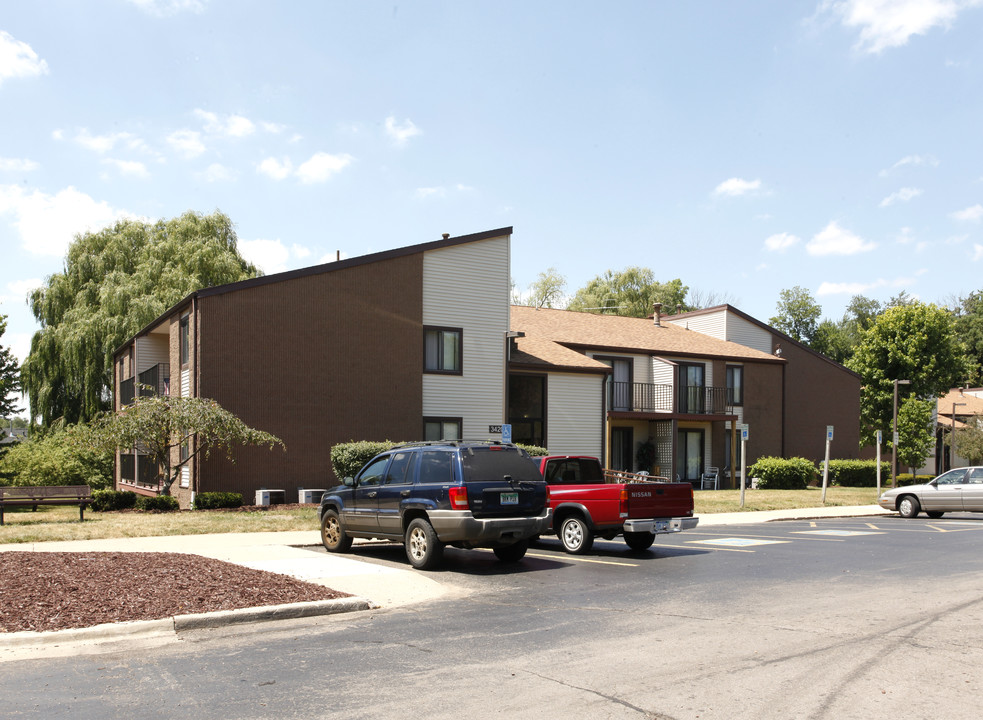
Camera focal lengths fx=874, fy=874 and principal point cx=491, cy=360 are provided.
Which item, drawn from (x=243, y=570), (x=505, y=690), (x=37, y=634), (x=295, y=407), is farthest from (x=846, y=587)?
(x=295, y=407)

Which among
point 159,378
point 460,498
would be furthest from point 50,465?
point 460,498

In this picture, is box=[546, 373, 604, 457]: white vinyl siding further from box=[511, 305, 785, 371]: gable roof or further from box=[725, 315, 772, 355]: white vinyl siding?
box=[725, 315, 772, 355]: white vinyl siding

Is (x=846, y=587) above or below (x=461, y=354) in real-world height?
below

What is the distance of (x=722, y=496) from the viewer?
102 feet

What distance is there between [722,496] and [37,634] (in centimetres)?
2625

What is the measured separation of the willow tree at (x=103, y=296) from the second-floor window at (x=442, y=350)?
14.0m

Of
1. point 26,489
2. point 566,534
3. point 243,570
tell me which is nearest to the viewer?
point 243,570

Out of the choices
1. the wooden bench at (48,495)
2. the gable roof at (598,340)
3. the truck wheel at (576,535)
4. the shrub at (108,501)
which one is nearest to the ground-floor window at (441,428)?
the gable roof at (598,340)

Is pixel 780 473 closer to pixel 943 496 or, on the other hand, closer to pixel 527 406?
pixel 943 496

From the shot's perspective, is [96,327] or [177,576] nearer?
[177,576]

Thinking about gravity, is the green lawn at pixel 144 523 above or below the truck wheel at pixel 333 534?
below

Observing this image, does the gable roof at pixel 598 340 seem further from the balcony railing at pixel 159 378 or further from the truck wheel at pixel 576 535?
the truck wheel at pixel 576 535

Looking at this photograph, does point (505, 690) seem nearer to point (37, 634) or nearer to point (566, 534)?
point (37, 634)

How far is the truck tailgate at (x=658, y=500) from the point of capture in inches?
561
